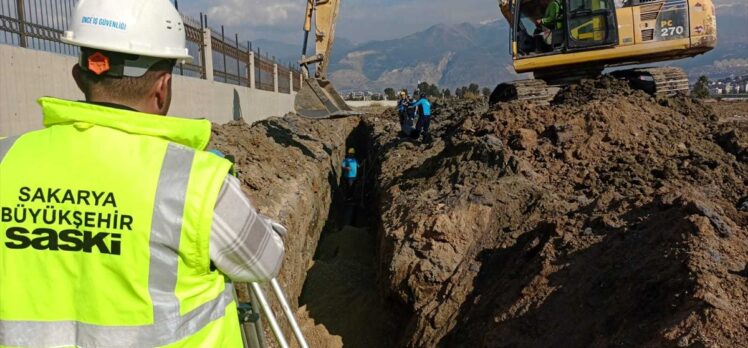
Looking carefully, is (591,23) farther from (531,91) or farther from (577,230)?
(577,230)

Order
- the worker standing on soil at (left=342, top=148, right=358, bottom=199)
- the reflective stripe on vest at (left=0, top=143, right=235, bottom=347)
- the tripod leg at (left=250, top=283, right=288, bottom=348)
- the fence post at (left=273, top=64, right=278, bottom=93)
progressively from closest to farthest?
the reflective stripe on vest at (left=0, top=143, right=235, bottom=347), the tripod leg at (left=250, top=283, right=288, bottom=348), the worker standing on soil at (left=342, top=148, right=358, bottom=199), the fence post at (left=273, top=64, right=278, bottom=93)

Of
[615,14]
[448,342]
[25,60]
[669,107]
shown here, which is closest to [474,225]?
[448,342]

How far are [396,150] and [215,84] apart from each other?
4.42 m

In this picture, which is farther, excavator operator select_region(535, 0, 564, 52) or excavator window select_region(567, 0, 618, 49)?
excavator operator select_region(535, 0, 564, 52)

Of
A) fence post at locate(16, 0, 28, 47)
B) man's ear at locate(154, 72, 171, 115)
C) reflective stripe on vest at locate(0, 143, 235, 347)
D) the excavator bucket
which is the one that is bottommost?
reflective stripe on vest at locate(0, 143, 235, 347)

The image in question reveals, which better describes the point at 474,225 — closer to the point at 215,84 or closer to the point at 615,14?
the point at 615,14

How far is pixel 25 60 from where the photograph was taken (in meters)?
5.72

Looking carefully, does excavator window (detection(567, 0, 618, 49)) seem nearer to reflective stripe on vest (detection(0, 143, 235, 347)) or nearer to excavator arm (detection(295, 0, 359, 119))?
excavator arm (detection(295, 0, 359, 119))

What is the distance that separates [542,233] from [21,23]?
5.55 m

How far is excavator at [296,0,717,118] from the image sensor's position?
35.6 feet

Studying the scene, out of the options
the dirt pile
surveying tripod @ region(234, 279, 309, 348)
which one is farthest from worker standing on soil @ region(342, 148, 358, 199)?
surveying tripod @ region(234, 279, 309, 348)

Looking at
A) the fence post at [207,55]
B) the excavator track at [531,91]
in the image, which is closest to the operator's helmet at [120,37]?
the excavator track at [531,91]

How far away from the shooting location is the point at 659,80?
11.4 m

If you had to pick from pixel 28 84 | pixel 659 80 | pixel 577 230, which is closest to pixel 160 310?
pixel 577 230
